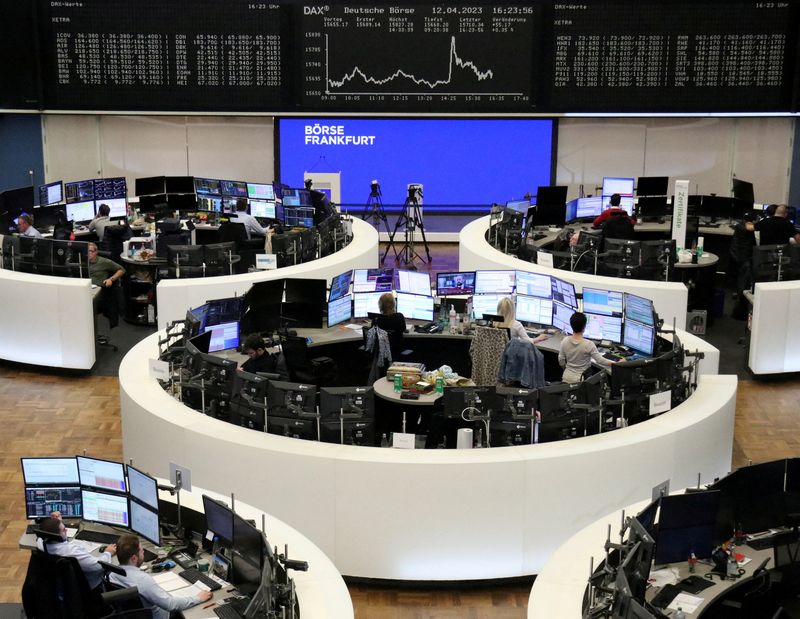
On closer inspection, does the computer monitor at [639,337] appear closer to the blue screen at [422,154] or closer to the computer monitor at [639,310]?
the computer monitor at [639,310]

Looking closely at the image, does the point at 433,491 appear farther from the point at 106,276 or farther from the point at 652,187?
the point at 652,187

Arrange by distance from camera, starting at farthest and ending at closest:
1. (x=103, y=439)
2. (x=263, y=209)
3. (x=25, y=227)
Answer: (x=263, y=209)
(x=25, y=227)
(x=103, y=439)

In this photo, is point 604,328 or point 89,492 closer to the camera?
point 89,492

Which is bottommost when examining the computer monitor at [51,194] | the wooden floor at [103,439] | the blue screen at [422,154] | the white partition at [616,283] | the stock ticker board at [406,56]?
the wooden floor at [103,439]

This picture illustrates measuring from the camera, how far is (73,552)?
19.4 ft

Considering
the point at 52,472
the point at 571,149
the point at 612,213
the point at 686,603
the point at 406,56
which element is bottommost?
the point at 686,603

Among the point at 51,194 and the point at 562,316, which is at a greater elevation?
the point at 51,194

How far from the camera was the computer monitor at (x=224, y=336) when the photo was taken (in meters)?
9.41

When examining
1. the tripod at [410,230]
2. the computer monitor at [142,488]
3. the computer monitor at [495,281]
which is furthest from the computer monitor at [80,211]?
the computer monitor at [142,488]

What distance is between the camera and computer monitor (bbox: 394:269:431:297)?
34.4ft

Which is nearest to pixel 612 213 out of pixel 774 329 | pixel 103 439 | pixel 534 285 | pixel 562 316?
pixel 774 329

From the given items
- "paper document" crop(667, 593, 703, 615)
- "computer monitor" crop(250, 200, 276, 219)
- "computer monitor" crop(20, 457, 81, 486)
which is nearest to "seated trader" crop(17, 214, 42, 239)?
"computer monitor" crop(250, 200, 276, 219)

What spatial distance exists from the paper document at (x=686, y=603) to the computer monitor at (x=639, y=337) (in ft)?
11.3

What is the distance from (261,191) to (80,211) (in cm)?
247
